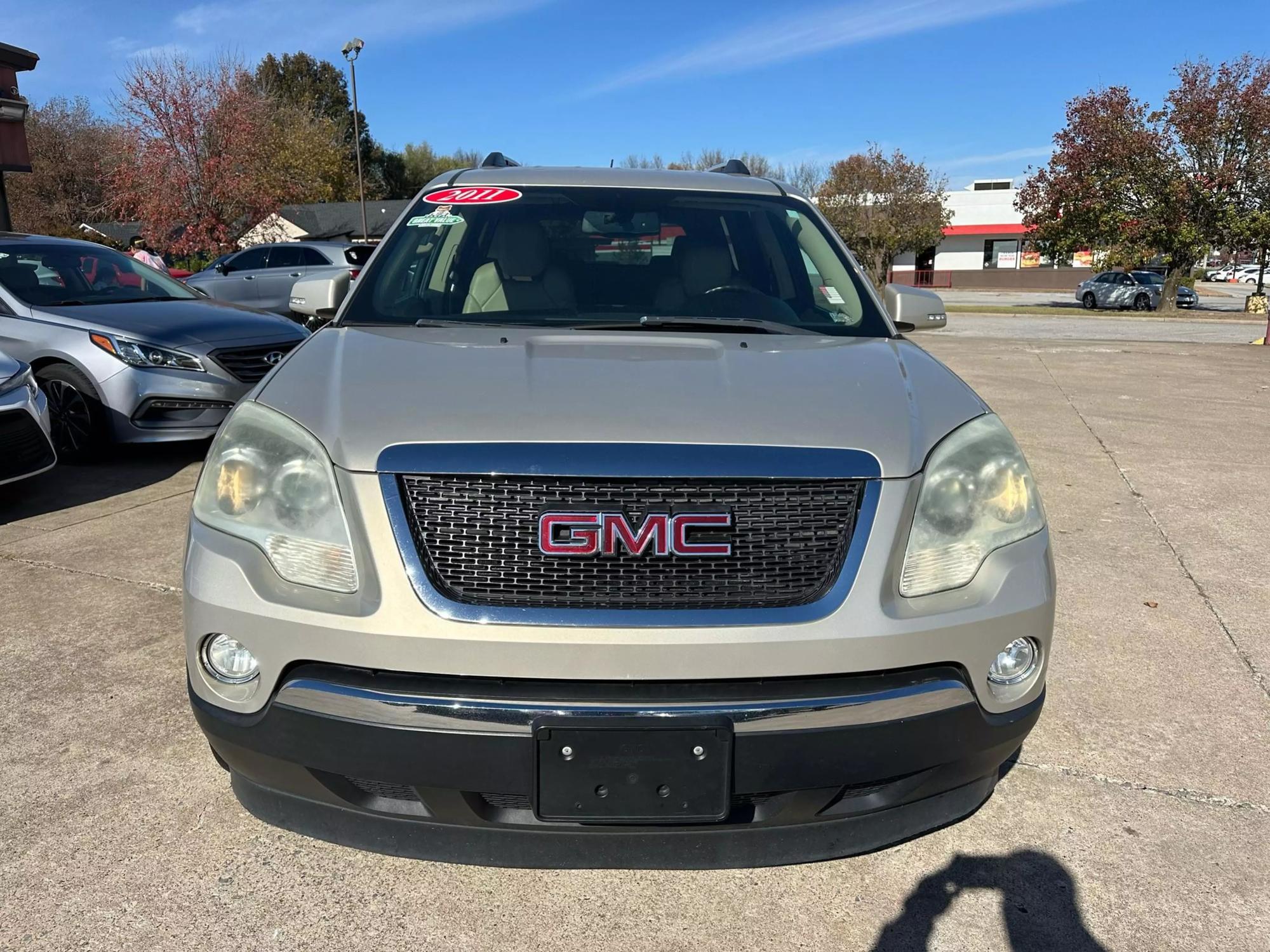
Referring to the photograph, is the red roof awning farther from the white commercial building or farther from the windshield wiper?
the windshield wiper

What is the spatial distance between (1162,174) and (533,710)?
34.5 m

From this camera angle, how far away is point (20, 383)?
5449 millimetres

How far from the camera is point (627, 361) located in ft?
7.96

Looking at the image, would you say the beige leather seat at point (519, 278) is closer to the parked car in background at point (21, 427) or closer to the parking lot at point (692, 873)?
the parking lot at point (692, 873)

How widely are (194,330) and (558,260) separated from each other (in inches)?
173

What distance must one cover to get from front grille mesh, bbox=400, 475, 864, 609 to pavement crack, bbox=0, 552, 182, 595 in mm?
2659

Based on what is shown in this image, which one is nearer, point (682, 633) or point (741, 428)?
point (682, 633)

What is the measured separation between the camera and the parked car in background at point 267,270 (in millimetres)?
15734

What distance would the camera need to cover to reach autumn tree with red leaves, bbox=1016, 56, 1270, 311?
29266mm

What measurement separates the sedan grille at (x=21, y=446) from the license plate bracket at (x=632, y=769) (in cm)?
462

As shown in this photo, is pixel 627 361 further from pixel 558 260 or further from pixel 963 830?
pixel 963 830

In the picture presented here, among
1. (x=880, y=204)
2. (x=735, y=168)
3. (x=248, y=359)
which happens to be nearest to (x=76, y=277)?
(x=248, y=359)

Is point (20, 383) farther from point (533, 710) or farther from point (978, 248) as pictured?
point (978, 248)

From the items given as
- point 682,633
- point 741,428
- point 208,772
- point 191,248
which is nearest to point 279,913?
point 208,772
